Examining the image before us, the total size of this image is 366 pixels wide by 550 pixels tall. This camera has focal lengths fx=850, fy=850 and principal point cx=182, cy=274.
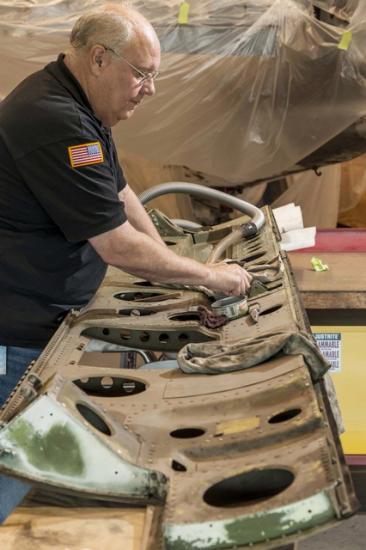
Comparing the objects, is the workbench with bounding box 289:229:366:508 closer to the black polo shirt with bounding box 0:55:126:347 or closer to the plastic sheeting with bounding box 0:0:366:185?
the plastic sheeting with bounding box 0:0:366:185

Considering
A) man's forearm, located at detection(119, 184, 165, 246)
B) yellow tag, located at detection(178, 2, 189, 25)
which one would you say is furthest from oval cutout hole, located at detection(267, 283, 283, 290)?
yellow tag, located at detection(178, 2, 189, 25)

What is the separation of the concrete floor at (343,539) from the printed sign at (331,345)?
0.70 m

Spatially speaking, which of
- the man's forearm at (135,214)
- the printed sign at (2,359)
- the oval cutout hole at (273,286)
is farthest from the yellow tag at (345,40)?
the printed sign at (2,359)

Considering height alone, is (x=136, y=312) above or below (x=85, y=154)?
below

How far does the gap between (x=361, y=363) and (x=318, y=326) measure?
258 mm

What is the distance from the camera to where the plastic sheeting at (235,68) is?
426 centimetres

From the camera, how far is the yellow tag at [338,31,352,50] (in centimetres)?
423

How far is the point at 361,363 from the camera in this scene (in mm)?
3693

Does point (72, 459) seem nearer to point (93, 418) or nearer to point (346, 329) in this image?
point (93, 418)

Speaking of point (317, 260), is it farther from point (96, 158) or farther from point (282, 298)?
point (96, 158)

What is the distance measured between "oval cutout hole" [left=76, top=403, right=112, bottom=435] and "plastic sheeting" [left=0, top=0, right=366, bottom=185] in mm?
2687

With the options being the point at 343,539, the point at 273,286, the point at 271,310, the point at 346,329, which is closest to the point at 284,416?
the point at 271,310

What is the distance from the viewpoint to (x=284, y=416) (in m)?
1.89

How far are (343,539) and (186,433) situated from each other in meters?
2.05
